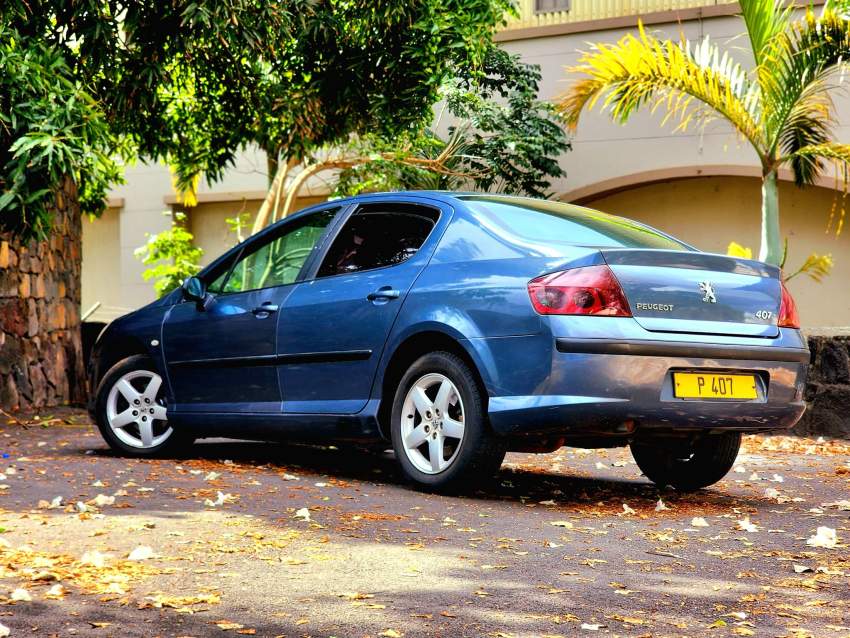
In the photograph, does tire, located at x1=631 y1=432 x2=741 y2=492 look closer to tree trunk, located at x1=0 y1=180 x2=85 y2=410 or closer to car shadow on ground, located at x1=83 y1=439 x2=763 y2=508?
car shadow on ground, located at x1=83 y1=439 x2=763 y2=508

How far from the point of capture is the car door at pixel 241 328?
6.87 meters

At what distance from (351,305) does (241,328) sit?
901mm

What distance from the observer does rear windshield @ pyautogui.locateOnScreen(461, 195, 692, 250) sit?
607cm

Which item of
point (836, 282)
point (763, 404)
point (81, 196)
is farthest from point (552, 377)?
point (836, 282)

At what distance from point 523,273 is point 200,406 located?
241 centimetres

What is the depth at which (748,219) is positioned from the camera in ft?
50.0

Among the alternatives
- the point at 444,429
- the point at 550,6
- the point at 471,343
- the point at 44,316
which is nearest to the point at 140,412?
the point at 444,429

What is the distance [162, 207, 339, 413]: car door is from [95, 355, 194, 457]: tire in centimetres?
21

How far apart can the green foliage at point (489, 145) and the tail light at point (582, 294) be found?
8273 mm

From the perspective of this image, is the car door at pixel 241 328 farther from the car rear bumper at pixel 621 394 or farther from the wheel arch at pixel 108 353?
the car rear bumper at pixel 621 394

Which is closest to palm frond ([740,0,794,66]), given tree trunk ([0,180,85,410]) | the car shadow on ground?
the car shadow on ground

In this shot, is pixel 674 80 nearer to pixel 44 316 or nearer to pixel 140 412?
pixel 140 412

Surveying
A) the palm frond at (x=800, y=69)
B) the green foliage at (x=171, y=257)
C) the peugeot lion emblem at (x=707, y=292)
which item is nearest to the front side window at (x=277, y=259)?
the peugeot lion emblem at (x=707, y=292)

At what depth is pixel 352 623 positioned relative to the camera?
11.6 feet
